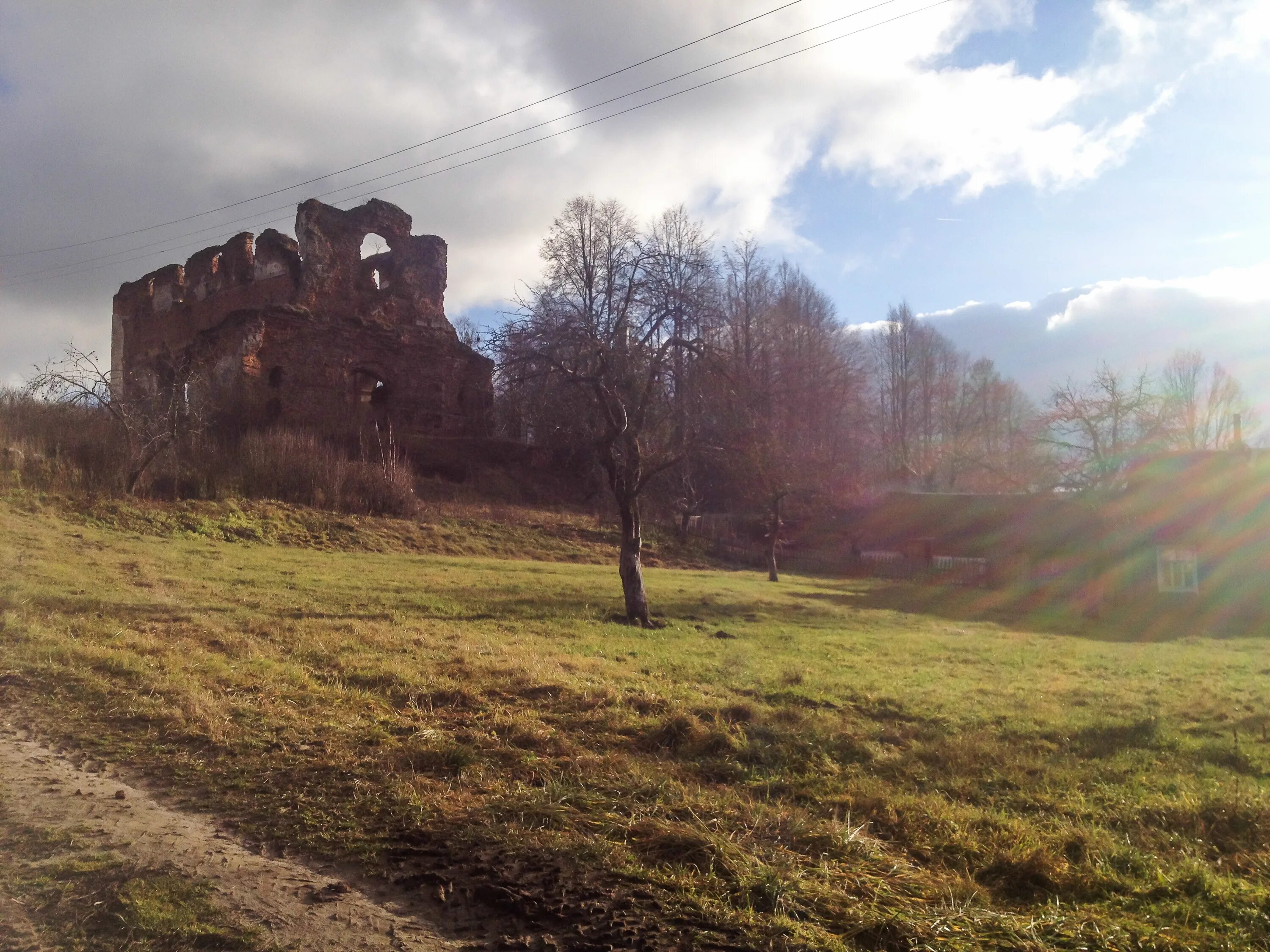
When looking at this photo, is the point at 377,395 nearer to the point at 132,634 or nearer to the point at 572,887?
the point at 132,634

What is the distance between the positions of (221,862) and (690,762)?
3.08 metres

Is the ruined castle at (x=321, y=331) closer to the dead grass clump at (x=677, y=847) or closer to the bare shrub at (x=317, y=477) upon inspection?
the bare shrub at (x=317, y=477)

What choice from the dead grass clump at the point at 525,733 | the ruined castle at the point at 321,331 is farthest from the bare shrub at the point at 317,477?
the dead grass clump at the point at 525,733

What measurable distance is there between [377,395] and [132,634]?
3021 centimetres

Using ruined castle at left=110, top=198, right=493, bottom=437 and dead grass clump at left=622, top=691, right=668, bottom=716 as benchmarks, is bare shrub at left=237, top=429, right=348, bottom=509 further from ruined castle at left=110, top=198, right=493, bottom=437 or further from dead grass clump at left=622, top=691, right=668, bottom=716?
dead grass clump at left=622, top=691, right=668, bottom=716

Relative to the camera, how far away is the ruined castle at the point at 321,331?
3288 cm

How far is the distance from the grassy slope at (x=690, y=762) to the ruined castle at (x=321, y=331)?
21.8 metres

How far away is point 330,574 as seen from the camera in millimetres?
16062

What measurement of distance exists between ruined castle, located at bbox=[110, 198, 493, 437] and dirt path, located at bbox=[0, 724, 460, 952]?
1129 inches

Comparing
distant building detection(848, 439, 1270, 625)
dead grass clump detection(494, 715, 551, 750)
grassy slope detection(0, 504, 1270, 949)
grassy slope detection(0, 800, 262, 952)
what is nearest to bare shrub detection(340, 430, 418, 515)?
grassy slope detection(0, 504, 1270, 949)

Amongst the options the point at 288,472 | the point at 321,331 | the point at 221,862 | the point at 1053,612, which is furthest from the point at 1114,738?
the point at 321,331

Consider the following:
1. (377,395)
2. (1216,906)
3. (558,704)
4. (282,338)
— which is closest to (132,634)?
(558,704)

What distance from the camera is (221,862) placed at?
390 centimetres

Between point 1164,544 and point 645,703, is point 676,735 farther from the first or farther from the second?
point 1164,544
